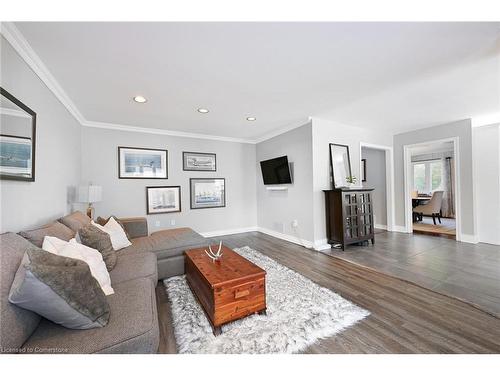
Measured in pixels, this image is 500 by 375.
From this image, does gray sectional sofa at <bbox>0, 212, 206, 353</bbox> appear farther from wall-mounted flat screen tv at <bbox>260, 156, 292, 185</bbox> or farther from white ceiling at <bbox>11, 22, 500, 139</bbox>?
wall-mounted flat screen tv at <bbox>260, 156, 292, 185</bbox>

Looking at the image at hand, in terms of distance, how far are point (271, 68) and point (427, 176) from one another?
8462 millimetres

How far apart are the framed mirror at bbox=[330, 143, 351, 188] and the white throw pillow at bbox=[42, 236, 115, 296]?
369 centimetres

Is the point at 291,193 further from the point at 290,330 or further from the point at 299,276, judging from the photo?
the point at 290,330

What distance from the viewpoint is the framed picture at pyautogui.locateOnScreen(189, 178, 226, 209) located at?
456 cm

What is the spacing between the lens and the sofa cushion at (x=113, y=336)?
94 centimetres

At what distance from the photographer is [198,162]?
15.1ft

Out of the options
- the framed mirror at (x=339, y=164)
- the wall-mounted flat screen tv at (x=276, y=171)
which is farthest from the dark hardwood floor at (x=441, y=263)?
the wall-mounted flat screen tv at (x=276, y=171)

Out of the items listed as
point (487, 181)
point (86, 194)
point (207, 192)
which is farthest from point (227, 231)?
point (487, 181)

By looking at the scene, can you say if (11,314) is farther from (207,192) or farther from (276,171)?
(276,171)

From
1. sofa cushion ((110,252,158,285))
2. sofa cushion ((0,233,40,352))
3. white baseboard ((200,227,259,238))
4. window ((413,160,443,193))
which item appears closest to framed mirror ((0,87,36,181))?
sofa cushion ((0,233,40,352))

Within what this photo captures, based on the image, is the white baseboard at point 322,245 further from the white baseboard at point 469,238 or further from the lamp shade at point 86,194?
the lamp shade at point 86,194

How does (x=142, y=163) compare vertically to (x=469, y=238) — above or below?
above
